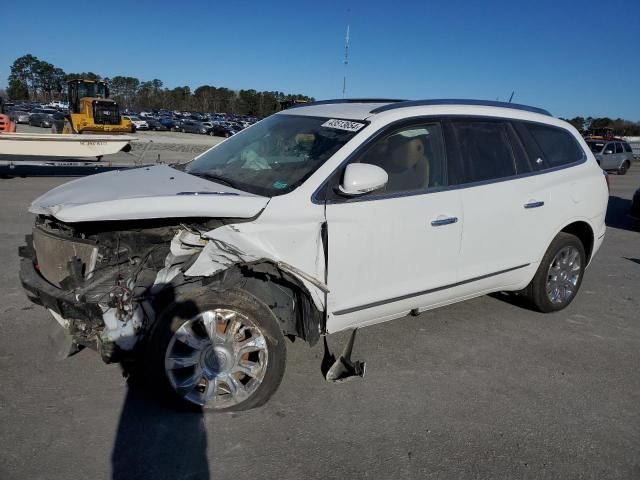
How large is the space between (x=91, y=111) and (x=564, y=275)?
2344 cm

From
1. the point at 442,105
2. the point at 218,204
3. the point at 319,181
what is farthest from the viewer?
the point at 442,105

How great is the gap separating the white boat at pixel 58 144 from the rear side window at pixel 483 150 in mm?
11524

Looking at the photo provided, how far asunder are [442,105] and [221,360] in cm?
251

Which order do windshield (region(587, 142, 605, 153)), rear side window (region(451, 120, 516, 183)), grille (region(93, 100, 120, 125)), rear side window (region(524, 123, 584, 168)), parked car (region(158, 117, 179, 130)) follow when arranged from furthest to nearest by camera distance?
parked car (region(158, 117, 179, 130))
windshield (region(587, 142, 605, 153))
grille (region(93, 100, 120, 125))
rear side window (region(524, 123, 584, 168))
rear side window (region(451, 120, 516, 183))

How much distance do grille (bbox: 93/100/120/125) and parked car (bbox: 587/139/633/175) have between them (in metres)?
21.9

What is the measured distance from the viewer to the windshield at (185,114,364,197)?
352 centimetres

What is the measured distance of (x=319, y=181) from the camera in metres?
3.37

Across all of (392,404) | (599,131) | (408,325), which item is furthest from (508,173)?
(599,131)

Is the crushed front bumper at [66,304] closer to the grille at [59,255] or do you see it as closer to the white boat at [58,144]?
the grille at [59,255]

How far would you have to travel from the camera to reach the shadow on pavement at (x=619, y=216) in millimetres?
10625

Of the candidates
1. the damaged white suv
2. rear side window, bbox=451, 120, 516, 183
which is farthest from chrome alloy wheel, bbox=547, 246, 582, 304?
rear side window, bbox=451, 120, 516, 183

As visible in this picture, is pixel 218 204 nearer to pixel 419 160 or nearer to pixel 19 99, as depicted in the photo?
pixel 419 160

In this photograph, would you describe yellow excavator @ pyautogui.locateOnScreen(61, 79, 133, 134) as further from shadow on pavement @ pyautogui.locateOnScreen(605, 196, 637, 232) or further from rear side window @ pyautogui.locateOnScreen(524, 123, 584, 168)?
rear side window @ pyautogui.locateOnScreen(524, 123, 584, 168)

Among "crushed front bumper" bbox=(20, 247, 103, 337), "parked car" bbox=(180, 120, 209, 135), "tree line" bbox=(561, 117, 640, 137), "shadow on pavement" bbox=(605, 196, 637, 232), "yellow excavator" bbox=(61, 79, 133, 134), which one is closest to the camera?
"crushed front bumper" bbox=(20, 247, 103, 337)
